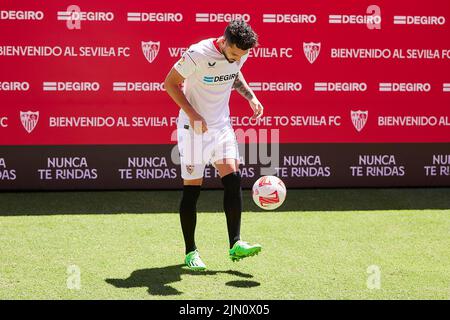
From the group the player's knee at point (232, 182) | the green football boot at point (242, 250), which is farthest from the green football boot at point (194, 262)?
the player's knee at point (232, 182)

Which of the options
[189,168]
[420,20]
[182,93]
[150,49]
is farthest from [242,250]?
[420,20]

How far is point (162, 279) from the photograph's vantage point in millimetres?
5410

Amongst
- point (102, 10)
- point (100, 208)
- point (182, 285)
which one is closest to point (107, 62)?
point (102, 10)

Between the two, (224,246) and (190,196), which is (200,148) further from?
(224,246)

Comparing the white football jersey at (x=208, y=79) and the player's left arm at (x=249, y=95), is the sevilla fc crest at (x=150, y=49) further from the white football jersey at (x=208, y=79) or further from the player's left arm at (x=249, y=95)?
the white football jersey at (x=208, y=79)

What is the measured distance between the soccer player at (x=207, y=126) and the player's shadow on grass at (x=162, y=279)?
11cm

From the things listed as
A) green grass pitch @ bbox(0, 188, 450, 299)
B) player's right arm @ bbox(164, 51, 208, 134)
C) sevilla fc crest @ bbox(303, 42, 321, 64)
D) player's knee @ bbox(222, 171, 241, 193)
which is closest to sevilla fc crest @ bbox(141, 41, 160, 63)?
green grass pitch @ bbox(0, 188, 450, 299)

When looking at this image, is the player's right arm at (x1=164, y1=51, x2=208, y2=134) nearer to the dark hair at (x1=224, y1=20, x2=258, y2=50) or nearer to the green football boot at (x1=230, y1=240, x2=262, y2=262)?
the dark hair at (x1=224, y1=20, x2=258, y2=50)

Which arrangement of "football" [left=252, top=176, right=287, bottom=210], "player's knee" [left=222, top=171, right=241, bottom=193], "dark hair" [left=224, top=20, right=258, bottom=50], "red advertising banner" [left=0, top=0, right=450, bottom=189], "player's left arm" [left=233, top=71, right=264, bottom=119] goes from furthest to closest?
"red advertising banner" [left=0, top=0, right=450, bottom=189] < "player's left arm" [left=233, top=71, right=264, bottom=119] < "football" [left=252, top=176, right=287, bottom=210] < "player's knee" [left=222, top=171, right=241, bottom=193] < "dark hair" [left=224, top=20, right=258, bottom=50]

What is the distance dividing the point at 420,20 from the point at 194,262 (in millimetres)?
4887

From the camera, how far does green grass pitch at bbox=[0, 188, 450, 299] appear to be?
16.9 feet

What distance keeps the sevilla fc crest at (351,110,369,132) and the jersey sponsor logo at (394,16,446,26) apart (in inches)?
46.2

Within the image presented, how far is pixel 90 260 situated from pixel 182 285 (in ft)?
3.50

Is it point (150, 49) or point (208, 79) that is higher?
point (150, 49)
